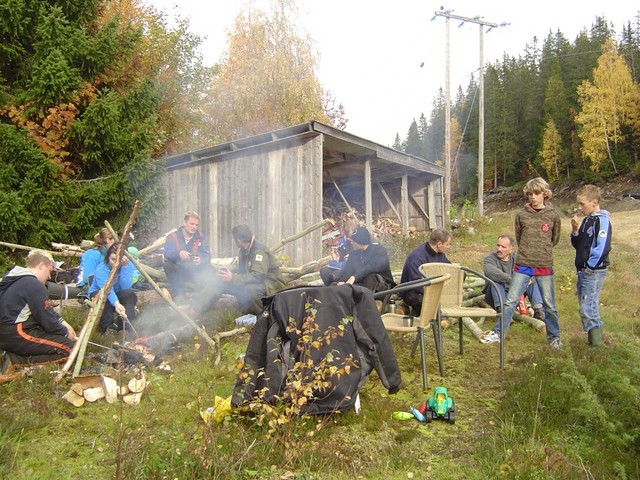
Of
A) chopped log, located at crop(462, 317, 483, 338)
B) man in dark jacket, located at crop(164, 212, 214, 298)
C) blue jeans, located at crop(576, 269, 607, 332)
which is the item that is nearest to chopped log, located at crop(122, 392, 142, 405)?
man in dark jacket, located at crop(164, 212, 214, 298)

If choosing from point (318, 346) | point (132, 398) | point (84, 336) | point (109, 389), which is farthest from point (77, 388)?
point (318, 346)

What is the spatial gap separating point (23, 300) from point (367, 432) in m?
3.46

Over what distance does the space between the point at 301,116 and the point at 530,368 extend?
21076 millimetres

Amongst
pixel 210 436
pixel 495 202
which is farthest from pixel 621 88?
pixel 210 436

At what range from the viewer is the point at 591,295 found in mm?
5027

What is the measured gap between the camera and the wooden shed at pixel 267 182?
34.4ft

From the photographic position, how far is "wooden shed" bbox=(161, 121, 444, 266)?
34.4 feet

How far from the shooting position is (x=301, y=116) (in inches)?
940

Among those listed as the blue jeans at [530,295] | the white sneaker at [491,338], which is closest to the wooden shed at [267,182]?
the blue jeans at [530,295]

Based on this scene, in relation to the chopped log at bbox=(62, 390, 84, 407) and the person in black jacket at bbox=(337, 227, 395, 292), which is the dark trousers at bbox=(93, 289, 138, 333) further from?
the person in black jacket at bbox=(337, 227, 395, 292)

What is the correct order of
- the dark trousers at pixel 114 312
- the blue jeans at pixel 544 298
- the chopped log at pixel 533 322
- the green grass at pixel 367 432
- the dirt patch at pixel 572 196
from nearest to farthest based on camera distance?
1. the green grass at pixel 367 432
2. the blue jeans at pixel 544 298
3. the dark trousers at pixel 114 312
4. the chopped log at pixel 533 322
5. the dirt patch at pixel 572 196

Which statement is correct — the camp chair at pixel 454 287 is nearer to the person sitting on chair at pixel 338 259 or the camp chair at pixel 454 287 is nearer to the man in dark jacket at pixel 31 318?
the person sitting on chair at pixel 338 259

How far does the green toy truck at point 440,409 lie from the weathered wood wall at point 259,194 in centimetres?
689

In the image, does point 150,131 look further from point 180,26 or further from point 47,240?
point 180,26
